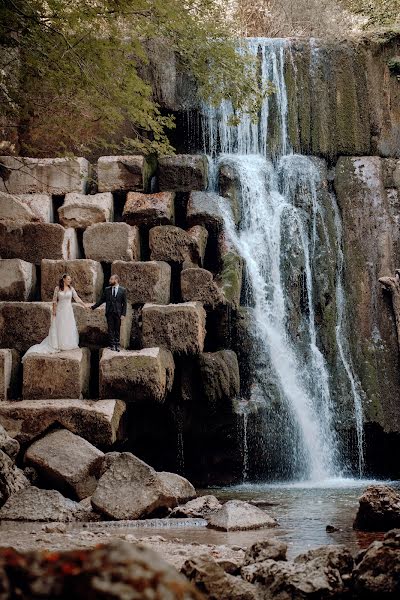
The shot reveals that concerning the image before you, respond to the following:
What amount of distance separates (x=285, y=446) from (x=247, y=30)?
16.8 metres

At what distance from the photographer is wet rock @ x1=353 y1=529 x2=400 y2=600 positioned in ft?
15.2

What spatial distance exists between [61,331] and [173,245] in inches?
137

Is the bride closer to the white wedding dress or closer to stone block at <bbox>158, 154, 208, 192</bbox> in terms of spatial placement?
the white wedding dress

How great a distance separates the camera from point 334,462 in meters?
14.1

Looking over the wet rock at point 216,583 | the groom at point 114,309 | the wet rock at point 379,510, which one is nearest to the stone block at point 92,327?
the groom at point 114,309

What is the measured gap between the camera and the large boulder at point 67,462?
974 cm

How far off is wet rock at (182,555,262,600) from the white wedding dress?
795cm

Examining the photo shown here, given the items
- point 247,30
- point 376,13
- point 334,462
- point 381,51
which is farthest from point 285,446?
point 247,30

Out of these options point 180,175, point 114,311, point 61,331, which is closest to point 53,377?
point 61,331

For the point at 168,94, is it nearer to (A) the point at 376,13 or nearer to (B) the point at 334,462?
(A) the point at 376,13

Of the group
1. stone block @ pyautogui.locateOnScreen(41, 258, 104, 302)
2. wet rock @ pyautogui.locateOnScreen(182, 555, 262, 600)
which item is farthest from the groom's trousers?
wet rock @ pyautogui.locateOnScreen(182, 555, 262, 600)

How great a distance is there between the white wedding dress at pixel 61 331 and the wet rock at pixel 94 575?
10.1 m

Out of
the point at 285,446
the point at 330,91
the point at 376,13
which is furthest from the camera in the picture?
the point at 376,13

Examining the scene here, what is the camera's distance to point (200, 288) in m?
13.5
